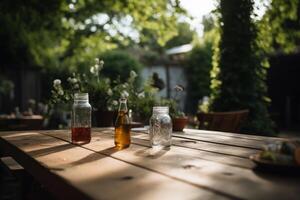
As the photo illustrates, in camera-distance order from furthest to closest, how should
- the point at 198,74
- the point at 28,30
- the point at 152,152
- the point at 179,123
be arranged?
the point at 198,74
the point at 28,30
the point at 179,123
the point at 152,152

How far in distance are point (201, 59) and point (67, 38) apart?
4.60 metres

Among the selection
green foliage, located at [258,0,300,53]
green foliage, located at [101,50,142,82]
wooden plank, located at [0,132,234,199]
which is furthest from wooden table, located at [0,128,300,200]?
green foliage, located at [101,50,142,82]

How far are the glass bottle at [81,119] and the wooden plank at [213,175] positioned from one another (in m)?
0.31

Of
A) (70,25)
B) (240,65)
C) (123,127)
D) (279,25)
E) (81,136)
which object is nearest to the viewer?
(123,127)

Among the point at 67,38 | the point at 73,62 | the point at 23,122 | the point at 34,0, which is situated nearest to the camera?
the point at 23,122

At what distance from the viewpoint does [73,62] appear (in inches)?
458

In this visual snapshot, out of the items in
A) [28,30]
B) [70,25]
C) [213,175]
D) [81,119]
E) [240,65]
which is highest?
[70,25]

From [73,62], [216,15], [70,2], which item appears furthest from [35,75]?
[216,15]

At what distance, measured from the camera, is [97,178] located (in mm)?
1000

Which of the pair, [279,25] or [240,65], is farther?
[279,25]

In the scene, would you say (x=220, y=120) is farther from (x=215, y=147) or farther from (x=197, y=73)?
(x=197, y=73)

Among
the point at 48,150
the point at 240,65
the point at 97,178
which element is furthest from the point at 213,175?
the point at 240,65

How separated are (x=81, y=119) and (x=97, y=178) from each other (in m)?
0.85

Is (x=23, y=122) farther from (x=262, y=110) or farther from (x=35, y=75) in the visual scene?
(x=35, y=75)
